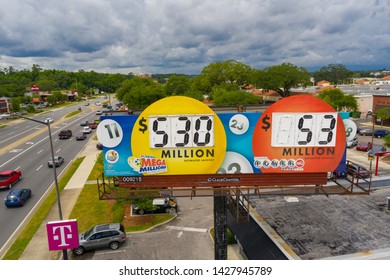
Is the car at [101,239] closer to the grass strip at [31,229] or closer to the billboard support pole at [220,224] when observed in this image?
the grass strip at [31,229]

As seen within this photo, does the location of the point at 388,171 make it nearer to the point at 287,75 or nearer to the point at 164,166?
the point at 164,166

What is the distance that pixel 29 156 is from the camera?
Result: 145ft

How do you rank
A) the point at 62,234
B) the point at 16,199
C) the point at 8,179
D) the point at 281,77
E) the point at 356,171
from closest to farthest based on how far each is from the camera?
1. the point at 62,234
2. the point at 356,171
3. the point at 16,199
4. the point at 8,179
5. the point at 281,77

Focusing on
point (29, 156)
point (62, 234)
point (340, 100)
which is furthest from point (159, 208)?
point (340, 100)

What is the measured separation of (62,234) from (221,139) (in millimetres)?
6943

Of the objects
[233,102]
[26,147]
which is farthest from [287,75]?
[26,147]

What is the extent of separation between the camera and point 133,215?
2412 centimetres

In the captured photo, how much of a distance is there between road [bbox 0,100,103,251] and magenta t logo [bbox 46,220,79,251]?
42.6 feet

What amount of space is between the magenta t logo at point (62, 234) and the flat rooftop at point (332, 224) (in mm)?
9147

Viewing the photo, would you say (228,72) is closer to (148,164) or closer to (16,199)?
(16,199)

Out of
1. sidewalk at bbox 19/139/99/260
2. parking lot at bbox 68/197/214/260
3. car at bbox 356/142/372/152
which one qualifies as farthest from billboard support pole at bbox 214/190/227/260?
car at bbox 356/142/372/152

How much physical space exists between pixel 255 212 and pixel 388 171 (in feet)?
85.7

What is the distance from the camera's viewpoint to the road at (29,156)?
2457 centimetres

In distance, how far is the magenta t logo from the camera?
10281 millimetres
